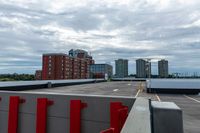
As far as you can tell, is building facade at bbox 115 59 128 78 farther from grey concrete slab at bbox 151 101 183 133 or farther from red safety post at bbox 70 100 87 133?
grey concrete slab at bbox 151 101 183 133

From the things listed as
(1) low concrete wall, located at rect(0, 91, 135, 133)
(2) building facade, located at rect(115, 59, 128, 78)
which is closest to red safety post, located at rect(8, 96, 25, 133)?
(1) low concrete wall, located at rect(0, 91, 135, 133)

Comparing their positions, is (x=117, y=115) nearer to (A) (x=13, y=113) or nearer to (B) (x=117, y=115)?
(B) (x=117, y=115)

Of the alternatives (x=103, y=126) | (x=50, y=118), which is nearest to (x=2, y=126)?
(x=50, y=118)

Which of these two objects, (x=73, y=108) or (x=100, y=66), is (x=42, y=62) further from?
(x=73, y=108)

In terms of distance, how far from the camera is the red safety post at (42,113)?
4777 mm

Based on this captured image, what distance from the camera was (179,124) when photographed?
6.22 feet

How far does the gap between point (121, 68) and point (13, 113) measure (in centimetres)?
9974

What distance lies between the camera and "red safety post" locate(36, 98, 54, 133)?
4.78 m

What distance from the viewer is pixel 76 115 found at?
4.46 m

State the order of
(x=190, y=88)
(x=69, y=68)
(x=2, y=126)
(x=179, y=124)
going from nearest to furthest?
1. (x=179, y=124)
2. (x=2, y=126)
3. (x=190, y=88)
4. (x=69, y=68)

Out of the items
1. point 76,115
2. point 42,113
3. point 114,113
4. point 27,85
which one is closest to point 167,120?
point 114,113

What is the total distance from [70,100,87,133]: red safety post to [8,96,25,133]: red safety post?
1571 millimetres

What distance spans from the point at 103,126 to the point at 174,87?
70.8 ft

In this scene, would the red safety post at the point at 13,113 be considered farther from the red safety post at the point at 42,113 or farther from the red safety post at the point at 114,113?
the red safety post at the point at 114,113
